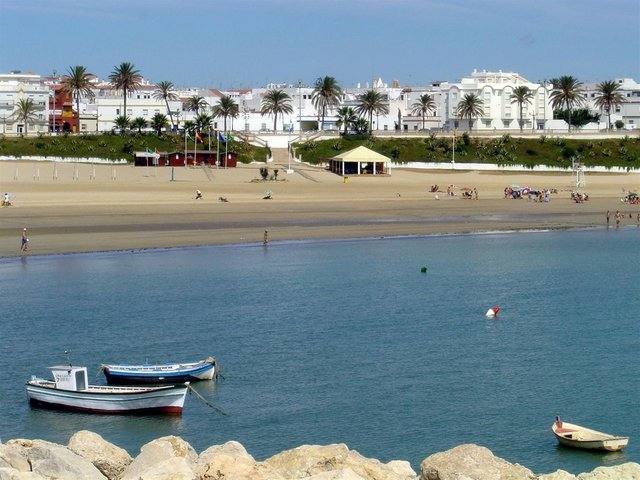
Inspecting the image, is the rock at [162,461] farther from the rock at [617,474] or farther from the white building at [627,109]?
the white building at [627,109]

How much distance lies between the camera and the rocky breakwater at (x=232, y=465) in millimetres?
19406

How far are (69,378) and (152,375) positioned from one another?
2.96 meters

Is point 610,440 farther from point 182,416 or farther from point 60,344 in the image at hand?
point 60,344

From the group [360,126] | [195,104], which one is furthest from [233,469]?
[195,104]

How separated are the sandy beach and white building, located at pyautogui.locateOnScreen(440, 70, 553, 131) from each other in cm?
2818

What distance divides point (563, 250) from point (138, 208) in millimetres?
25722

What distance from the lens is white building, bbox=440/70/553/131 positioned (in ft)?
425

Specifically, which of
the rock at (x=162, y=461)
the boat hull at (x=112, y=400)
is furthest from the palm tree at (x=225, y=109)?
the rock at (x=162, y=461)

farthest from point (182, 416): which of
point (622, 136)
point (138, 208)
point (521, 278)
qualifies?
point (622, 136)

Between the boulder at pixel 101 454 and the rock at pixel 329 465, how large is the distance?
273 centimetres

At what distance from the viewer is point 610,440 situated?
2853cm

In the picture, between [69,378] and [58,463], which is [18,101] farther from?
[58,463]

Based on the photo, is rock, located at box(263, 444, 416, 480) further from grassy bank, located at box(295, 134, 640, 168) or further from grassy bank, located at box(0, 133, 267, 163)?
grassy bank, located at box(295, 134, 640, 168)

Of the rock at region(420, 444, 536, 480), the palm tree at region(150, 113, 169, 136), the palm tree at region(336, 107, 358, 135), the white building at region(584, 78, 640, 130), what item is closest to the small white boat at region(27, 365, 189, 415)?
the rock at region(420, 444, 536, 480)
